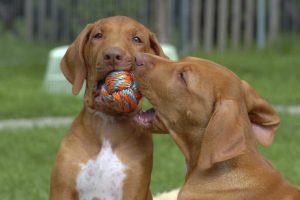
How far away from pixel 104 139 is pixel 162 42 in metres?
13.5

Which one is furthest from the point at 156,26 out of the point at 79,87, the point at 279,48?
the point at 79,87

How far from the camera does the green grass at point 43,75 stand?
1387cm

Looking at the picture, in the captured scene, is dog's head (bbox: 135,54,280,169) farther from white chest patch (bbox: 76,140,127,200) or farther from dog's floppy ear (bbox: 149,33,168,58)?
dog's floppy ear (bbox: 149,33,168,58)

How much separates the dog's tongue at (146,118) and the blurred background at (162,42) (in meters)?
4.16

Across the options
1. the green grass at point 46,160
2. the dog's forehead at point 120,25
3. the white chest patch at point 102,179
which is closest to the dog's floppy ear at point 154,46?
the dog's forehead at point 120,25

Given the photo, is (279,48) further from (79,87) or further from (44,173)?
(79,87)

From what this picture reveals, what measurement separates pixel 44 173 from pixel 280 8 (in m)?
14.5

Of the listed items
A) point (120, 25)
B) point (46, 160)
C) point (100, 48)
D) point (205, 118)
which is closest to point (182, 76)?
point (205, 118)

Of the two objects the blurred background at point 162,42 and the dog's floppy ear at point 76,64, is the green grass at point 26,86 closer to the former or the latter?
the blurred background at point 162,42

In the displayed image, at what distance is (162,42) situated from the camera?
Result: 65.8 ft

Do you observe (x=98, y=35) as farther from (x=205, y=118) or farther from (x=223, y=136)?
(x=223, y=136)

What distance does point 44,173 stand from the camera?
9836mm

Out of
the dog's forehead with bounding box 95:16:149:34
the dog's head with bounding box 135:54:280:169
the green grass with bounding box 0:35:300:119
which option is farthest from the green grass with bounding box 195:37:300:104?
the dog's head with bounding box 135:54:280:169

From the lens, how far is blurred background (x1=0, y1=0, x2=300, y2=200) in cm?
1156
